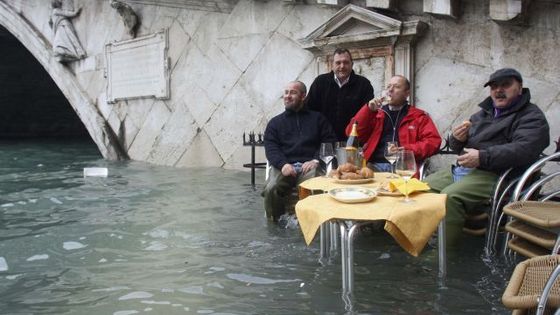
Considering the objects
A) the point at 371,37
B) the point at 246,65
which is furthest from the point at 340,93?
the point at 246,65

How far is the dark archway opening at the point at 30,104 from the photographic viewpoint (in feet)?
54.9

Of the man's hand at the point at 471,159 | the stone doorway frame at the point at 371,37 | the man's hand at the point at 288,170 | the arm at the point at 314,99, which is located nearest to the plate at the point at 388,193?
the man's hand at the point at 471,159

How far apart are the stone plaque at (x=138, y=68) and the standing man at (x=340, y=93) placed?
165 inches

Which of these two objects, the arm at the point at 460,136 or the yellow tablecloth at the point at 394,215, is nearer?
the yellow tablecloth at the point at 394,215

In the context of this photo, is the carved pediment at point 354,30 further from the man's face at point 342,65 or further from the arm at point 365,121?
the arm at point 365,121

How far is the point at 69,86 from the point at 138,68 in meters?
2.27

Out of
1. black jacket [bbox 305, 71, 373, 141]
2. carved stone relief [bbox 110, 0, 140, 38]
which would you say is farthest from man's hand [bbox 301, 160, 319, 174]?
carved stone relief [bbox 110, 0, 140, 38]

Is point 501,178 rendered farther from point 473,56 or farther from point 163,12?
point 163,12

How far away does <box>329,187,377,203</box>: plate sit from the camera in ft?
8.75

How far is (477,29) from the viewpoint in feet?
16.2

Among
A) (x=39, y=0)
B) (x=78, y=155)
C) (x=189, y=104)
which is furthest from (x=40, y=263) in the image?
(x=39, y=0)

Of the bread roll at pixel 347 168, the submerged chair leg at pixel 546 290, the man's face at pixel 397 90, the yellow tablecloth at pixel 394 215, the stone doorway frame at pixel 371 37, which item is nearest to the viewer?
the submerged chair leg at pixel 546 290

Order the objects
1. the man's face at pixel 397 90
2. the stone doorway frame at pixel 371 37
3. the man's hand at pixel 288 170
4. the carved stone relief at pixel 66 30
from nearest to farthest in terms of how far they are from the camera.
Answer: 1. the man's face at pixel 397 90
2. the man's hand at pixel 288 170
3. the stone doorway frame at pixel 371 37
4. the carved stone relief at pixel 66 30

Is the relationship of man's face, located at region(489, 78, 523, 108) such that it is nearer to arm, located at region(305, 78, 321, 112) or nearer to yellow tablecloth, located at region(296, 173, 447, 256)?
yellow tablecloth, located at region(296, 173, 447, 256)
